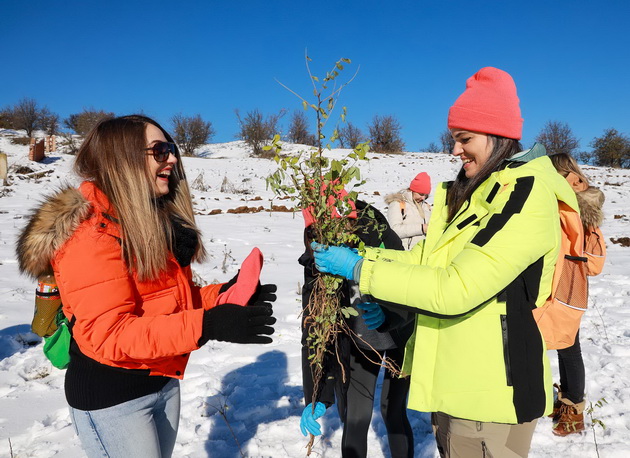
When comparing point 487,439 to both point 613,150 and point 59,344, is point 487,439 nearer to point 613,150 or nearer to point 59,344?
point 59,344

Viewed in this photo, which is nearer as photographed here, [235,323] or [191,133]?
[235,323]

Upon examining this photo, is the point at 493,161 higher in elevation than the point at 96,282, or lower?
higher

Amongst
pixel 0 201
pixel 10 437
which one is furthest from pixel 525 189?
pixel 0 201

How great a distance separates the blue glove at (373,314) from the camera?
225 cm

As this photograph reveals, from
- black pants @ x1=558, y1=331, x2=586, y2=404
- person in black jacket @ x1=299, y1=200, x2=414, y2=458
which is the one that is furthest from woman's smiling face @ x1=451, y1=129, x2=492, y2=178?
black pants @ x1=558, y1=331, x2=586, y2=404

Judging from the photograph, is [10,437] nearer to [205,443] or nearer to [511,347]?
[205,443]

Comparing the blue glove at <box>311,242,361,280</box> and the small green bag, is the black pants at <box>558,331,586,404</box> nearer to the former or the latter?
the blue glove at <box>311,242,361,280</box>

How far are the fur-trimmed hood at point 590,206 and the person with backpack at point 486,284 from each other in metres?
1.71

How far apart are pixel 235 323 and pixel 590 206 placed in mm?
2908

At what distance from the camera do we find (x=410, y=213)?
5.24 meters

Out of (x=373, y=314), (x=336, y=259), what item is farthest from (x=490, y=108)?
(x=373, y=314)

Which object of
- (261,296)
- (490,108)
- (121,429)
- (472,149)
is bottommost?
(121,429)

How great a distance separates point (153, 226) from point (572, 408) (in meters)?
3.49

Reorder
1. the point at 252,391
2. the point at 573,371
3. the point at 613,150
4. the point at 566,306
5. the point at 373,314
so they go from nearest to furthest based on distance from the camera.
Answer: the point at 373,314 → the point at 566,306 → the point at 573,371 → the point at 252,391 → the point at 613,150
